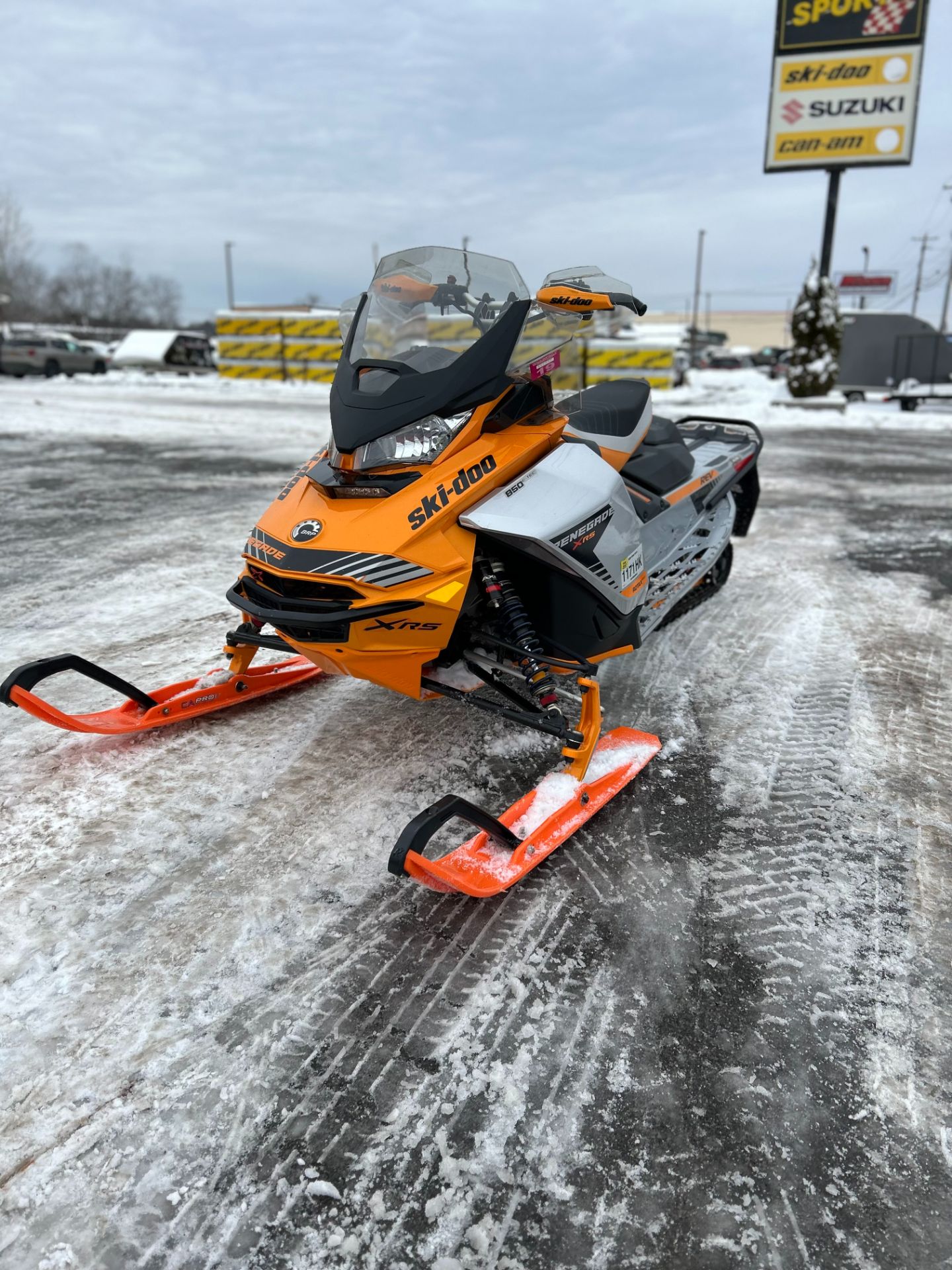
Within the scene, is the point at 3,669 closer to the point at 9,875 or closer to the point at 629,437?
the point at 9,875

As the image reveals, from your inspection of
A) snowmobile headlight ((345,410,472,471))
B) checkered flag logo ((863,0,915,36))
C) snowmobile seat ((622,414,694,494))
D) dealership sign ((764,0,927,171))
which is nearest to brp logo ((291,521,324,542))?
snowmobile headlight ((345,410,472,471))

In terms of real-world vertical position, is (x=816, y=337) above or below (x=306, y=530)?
above

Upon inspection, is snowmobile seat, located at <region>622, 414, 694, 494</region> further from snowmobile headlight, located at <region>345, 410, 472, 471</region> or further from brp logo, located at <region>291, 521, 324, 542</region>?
brp logo, located at <region>291, 521, 324, 542</region>

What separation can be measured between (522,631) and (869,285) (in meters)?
35.4

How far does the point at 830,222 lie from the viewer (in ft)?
60.2

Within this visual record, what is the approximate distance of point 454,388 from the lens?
2676mm

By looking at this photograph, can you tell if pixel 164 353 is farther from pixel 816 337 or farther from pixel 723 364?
pixel 723 364

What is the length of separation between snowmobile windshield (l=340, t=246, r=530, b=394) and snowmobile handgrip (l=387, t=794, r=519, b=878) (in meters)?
1.69

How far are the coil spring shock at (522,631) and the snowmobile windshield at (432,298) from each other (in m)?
0.90

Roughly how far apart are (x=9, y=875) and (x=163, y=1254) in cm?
130

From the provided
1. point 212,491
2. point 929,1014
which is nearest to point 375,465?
point 929,1014

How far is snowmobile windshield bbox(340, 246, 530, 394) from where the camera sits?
3020mm

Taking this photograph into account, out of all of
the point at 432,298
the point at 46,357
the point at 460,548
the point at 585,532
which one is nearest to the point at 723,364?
the point at 46,357

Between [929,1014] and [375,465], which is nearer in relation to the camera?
[929,1014]
